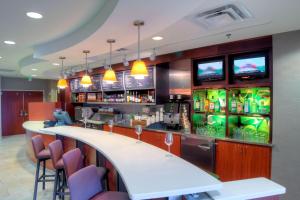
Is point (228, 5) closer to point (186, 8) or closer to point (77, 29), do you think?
point (186, 8)

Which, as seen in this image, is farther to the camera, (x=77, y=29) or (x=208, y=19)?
(x=77, y=29)

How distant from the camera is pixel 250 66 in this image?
10.9 ft

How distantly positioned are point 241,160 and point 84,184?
7.63ft

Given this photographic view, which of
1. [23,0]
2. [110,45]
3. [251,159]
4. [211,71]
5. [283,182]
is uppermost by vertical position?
[23,0]

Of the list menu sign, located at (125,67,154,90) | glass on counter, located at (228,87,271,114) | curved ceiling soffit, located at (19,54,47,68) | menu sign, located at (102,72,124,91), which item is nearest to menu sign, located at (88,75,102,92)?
menu sign, located at (102,72,124,91)

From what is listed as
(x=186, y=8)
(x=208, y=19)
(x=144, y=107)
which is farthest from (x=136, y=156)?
(x=144, y=107)

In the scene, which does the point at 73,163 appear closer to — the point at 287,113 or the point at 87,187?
the point at 87,187

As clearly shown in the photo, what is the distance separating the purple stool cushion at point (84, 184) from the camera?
1521mm

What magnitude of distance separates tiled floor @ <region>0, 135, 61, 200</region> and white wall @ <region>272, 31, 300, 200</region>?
3.46 metres

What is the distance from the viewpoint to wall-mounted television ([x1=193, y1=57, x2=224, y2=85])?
3667mm

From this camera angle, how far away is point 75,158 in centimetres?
228

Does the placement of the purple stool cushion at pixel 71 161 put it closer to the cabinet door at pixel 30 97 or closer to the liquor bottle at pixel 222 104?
the liquor bottle at pixel 222 104

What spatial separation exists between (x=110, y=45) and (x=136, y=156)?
1.85 metres

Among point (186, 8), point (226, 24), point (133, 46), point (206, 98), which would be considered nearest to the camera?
point (186, 8)
